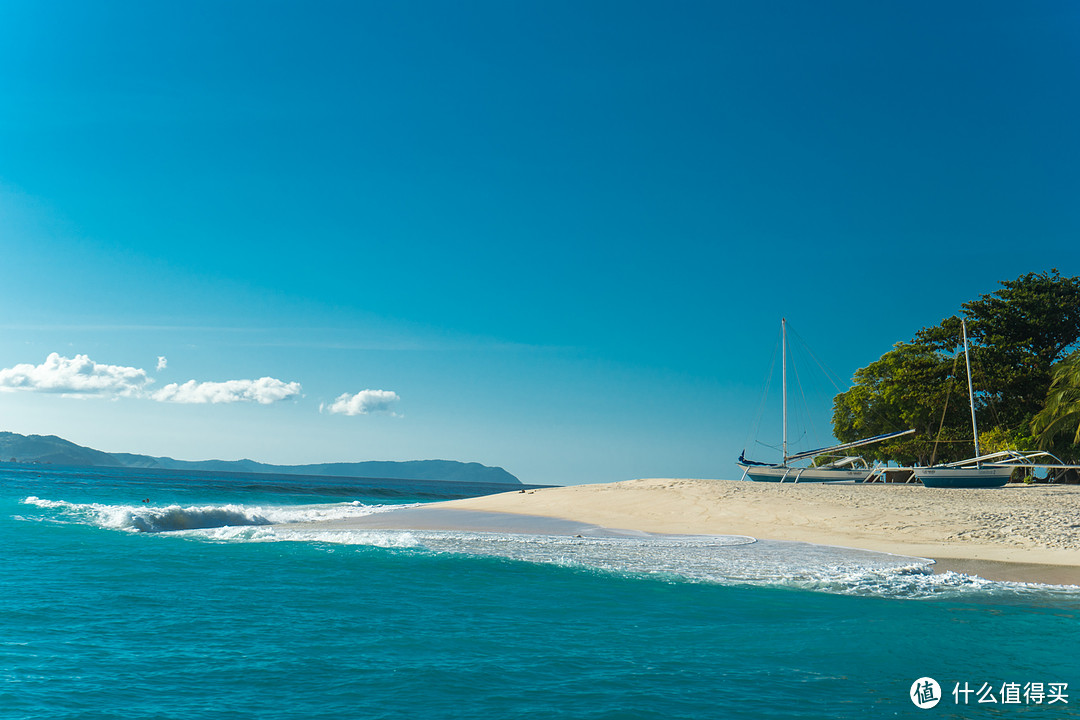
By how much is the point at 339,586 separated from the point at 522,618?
157 inches

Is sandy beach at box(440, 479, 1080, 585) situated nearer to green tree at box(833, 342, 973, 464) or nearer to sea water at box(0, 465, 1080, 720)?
sea water at box(0, 465, 1080, 720)

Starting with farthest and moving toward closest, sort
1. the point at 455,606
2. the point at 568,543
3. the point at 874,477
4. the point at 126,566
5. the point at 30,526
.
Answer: the point at 874,477 → the point at 30,526 → the point at 568,543 → the point at 126,566 → the point at 455,606

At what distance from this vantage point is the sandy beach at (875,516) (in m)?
16.8

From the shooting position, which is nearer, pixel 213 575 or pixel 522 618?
pixel 522 618

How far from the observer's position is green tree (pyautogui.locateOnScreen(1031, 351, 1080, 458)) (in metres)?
34.7

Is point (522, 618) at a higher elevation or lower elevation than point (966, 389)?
lower

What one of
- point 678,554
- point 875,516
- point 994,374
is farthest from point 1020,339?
point 678,554

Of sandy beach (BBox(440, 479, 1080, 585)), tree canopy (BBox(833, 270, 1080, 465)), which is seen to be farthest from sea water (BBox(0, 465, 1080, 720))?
tree canopy (BBox(833, 270, 1080, 465))

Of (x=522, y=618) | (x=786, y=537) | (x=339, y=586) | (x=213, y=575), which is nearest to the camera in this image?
(x=522, y=618)

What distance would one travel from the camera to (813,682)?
7.43 metres

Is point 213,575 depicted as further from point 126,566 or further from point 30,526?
point 30,526

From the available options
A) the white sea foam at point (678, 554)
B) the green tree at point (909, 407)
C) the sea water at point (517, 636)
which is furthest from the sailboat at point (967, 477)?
the sea water at point (517, 636)

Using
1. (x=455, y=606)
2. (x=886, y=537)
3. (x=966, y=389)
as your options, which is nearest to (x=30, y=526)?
(x=455, y=606)

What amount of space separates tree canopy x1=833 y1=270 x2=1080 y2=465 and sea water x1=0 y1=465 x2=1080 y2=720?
32465 mm
